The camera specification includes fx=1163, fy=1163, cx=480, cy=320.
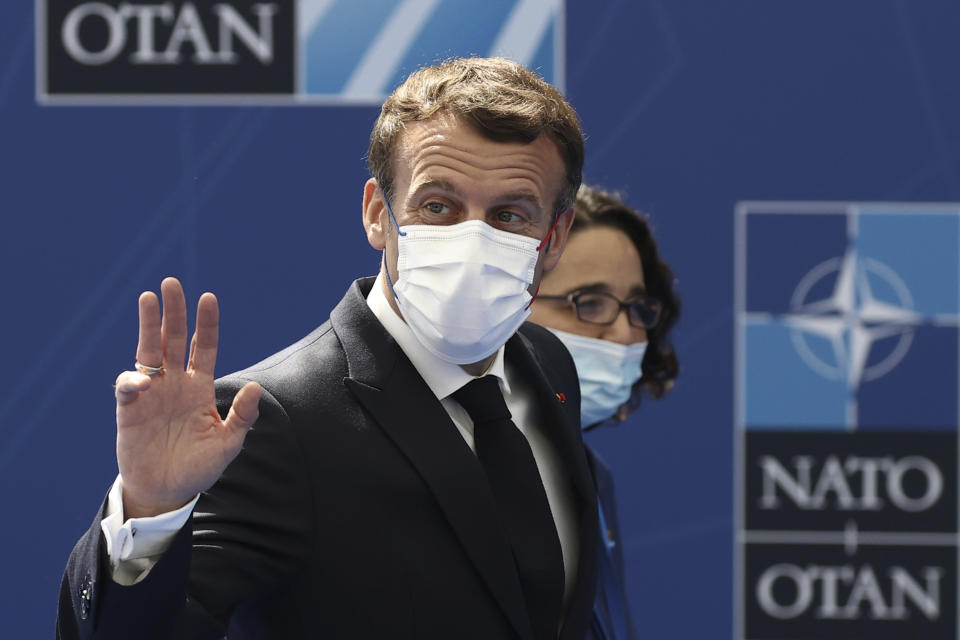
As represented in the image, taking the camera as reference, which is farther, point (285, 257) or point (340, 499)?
point (285, 257)

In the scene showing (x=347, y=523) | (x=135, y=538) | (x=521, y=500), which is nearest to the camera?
(x=135, y=538)

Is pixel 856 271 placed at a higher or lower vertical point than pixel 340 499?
higher

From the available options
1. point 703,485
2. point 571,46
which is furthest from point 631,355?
point 571,46

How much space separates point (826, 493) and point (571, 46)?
149cm

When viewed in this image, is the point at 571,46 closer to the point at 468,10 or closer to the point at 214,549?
the point at 468,10

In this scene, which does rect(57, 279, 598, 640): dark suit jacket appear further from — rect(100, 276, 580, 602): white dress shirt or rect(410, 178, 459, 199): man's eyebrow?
rect(410, 178, 459, 199): man's eyebrow

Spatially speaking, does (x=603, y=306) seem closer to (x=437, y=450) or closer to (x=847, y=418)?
(x=847, y=418)

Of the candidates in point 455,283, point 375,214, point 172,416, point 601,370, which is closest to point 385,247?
point 375,214

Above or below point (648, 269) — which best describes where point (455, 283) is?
below

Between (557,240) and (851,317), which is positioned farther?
(851,317)

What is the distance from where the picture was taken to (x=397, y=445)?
4.73 ft

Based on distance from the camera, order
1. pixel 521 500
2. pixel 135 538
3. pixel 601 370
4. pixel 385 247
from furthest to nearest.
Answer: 1. pixel 601 370
2. pixel 385 247
3. pixel 521 500
4. pixel 135 538

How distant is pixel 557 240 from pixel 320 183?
5.72 feet

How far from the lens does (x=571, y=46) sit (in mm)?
3322
